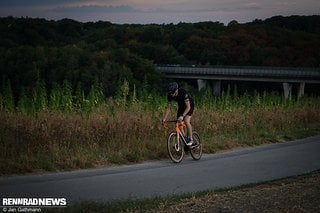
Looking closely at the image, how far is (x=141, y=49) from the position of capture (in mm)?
120688

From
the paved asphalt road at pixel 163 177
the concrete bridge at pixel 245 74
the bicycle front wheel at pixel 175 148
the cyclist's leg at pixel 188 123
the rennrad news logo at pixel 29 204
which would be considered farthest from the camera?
the concrete bridge at pixel 245 74

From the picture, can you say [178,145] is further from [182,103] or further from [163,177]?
[163,177]

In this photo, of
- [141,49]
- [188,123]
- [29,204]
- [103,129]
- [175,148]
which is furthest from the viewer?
[141,49]

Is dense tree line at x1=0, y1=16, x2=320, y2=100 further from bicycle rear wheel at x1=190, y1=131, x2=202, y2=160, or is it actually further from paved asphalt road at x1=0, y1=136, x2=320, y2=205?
paved asphalt road at x1=0, y1=136, x2=320, y2=205

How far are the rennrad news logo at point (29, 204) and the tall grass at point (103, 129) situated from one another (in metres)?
2.56

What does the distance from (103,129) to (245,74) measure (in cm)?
8191

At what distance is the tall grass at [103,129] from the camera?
467 inches

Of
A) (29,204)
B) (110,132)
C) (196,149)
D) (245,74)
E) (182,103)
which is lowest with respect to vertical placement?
(245,74)

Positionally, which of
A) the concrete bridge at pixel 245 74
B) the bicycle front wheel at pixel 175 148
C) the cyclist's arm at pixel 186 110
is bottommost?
the concrete bridge at pixel 245 74

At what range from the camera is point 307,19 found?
423 feet

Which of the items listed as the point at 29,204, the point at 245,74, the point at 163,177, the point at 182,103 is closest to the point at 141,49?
the point at 245,74

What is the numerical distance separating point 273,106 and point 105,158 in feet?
43.5

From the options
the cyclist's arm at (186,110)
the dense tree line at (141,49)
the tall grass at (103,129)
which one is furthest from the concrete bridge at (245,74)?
the cyclist's arm at (186,110)

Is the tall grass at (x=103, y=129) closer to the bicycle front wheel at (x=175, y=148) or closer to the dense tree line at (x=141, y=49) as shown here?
the bicycle front wheel at (x=175, y=148)
